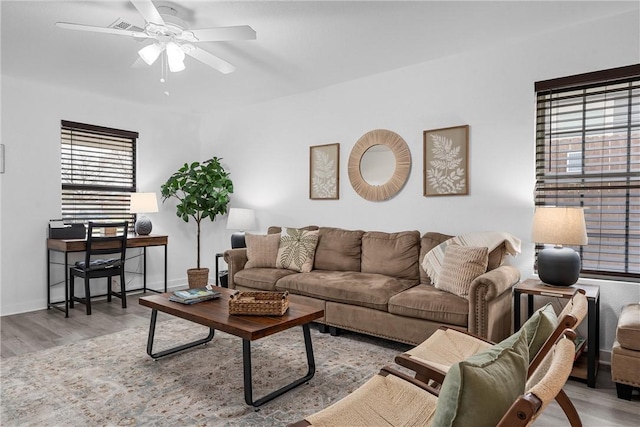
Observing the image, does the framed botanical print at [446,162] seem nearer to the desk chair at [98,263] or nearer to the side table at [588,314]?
the side table at [588,314]

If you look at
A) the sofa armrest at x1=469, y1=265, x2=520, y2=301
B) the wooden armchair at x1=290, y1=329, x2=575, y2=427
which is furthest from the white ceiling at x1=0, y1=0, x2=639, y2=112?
the wooden armchair at x1=290, y1=329, x2=575, y2=427

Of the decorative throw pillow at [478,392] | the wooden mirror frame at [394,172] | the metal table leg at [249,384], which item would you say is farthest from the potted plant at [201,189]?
the decorative throw pillow at [478,392]

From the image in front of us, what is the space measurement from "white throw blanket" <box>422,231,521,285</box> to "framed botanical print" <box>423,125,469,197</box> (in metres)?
0.49

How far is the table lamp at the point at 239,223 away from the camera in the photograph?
5.02 meters

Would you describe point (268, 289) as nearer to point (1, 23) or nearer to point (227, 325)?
point (227, 325)

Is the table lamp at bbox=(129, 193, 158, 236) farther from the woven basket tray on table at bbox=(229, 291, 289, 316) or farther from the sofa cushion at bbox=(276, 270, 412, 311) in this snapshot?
the woven basket tray on table at bbox=(229, 291, 289, 316)

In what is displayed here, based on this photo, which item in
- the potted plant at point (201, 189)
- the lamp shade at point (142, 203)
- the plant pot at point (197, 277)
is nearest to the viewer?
the plant pot at point (197, 277)

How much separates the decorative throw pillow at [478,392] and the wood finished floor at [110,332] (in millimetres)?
1498

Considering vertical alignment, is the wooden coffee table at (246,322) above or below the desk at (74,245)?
below

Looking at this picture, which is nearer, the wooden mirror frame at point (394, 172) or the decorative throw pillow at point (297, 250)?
the wooden mirror frame at point (394, 172)

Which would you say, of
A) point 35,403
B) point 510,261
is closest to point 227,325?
point 35,403

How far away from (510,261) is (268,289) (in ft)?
7.35

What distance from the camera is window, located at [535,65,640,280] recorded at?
2.90m

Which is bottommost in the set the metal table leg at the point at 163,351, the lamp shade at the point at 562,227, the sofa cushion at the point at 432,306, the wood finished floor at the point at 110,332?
the wood finished floor at the point at 110,332
